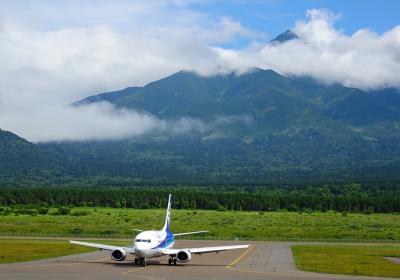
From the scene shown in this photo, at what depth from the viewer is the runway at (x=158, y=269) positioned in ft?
143

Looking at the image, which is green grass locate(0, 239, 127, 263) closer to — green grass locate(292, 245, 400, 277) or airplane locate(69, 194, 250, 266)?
airplane locate(69, 194, 250, 266)

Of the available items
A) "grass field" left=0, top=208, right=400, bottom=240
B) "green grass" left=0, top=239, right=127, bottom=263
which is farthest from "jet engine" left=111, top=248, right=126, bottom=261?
"grass field" left=0, top=208, right=400, bottom=240

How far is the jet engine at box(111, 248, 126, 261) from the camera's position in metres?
51.4

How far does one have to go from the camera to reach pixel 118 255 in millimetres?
51469

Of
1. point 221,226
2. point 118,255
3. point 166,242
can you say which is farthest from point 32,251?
point 221,226

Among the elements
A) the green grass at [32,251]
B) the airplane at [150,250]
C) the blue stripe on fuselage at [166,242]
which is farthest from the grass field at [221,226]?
the airplane at [150,250]

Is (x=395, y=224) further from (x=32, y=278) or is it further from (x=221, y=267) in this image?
(x=32, y=278)

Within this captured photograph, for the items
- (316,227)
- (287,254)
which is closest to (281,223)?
(316,227)

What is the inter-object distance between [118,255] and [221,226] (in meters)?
67.8

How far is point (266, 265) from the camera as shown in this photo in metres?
54.8

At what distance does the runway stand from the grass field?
1408 inches

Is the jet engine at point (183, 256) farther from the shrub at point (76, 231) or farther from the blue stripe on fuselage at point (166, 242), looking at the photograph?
the shrub at point (76, 231)

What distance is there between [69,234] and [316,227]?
45150mm

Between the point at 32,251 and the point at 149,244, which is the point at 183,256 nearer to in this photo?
the point at 149,244
